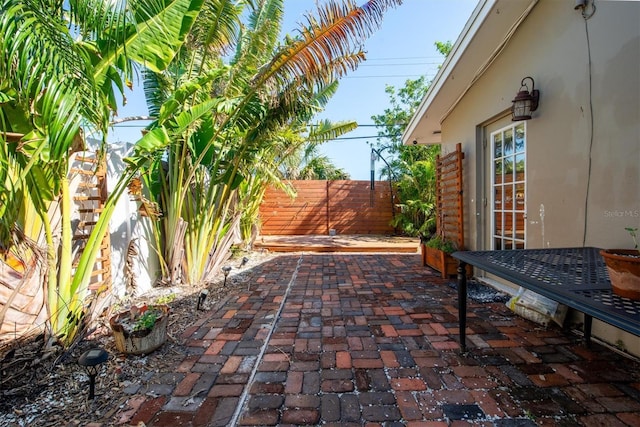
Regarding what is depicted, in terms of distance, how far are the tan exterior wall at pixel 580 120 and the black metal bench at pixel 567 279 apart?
1.28 ft

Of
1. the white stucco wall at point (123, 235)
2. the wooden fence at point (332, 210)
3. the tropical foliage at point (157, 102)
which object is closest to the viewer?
the tropical foliage at point (157, 102)

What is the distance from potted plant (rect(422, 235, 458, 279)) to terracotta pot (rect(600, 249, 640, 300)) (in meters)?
3.17

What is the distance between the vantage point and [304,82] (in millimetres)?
4000

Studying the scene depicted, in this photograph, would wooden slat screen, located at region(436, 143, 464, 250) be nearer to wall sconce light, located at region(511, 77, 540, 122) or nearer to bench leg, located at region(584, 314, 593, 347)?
wall sconce light, located at region(511, 77, 540, 122)

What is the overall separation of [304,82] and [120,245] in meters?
3.25

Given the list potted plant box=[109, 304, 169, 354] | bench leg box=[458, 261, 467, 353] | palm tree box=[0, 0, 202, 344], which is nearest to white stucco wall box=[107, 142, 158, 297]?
palm tree box=[0, 0, 202, 344]

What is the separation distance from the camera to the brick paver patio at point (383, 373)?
1642 millimetres

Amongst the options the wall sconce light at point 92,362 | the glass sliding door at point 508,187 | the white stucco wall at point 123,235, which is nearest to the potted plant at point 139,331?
the wall sconce light at point 92,362

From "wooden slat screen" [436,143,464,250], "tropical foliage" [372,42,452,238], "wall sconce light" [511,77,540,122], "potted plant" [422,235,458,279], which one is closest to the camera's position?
"wall sconce light" [511,77,540,122]

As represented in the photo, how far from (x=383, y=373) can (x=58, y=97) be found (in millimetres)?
2758

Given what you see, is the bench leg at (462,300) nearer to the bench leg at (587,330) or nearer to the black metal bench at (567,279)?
the black metal bench at (567,279)

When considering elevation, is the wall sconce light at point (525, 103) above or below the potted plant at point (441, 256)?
above

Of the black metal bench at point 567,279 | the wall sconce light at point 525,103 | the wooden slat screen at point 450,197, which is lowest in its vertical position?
the black metal bench at point 567,279

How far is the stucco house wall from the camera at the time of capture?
7.27 feet
